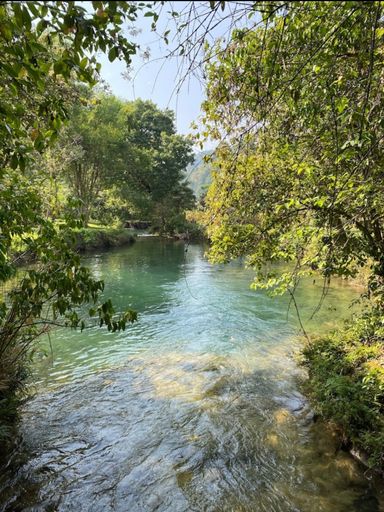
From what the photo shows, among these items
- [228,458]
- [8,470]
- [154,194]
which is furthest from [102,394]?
[154,194]

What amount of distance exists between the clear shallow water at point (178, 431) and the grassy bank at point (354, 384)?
0.32m

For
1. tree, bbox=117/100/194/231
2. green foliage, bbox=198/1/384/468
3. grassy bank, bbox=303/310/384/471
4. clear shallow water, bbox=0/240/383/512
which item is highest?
tree, bbox=117/100/194/231

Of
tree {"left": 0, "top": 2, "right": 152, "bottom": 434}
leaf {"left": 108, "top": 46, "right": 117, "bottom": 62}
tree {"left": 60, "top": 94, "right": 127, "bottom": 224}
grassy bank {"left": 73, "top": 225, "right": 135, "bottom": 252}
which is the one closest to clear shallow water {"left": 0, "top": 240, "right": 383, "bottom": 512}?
tree {"left": 0, "top": 2, "right": 152, "bottom": 434}

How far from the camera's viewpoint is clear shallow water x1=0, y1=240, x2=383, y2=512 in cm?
435

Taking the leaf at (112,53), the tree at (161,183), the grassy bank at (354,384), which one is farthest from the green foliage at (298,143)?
the tree at (161,183)

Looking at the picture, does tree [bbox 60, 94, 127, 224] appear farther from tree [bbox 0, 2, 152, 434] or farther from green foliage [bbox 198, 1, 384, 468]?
tree [bbox 0, 2, 152, 434]

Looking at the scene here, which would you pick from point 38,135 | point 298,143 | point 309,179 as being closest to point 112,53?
point 38,135

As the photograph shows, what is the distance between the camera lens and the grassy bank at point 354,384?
190 inches

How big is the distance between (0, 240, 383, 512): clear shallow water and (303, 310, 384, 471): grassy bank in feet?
1.05

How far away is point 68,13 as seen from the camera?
6.53 feet

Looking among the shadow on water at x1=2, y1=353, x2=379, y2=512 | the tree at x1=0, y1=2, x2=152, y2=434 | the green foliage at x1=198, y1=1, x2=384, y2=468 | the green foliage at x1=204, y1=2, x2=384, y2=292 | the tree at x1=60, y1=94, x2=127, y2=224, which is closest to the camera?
the tree at x1=0, y1=2, x2=152, y2=434

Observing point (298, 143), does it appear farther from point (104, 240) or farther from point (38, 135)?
point (104, 240)

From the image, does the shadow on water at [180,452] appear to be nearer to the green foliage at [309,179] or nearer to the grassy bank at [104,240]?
the green foliage at [309,179]

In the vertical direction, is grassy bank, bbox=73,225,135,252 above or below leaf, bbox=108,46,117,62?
below
